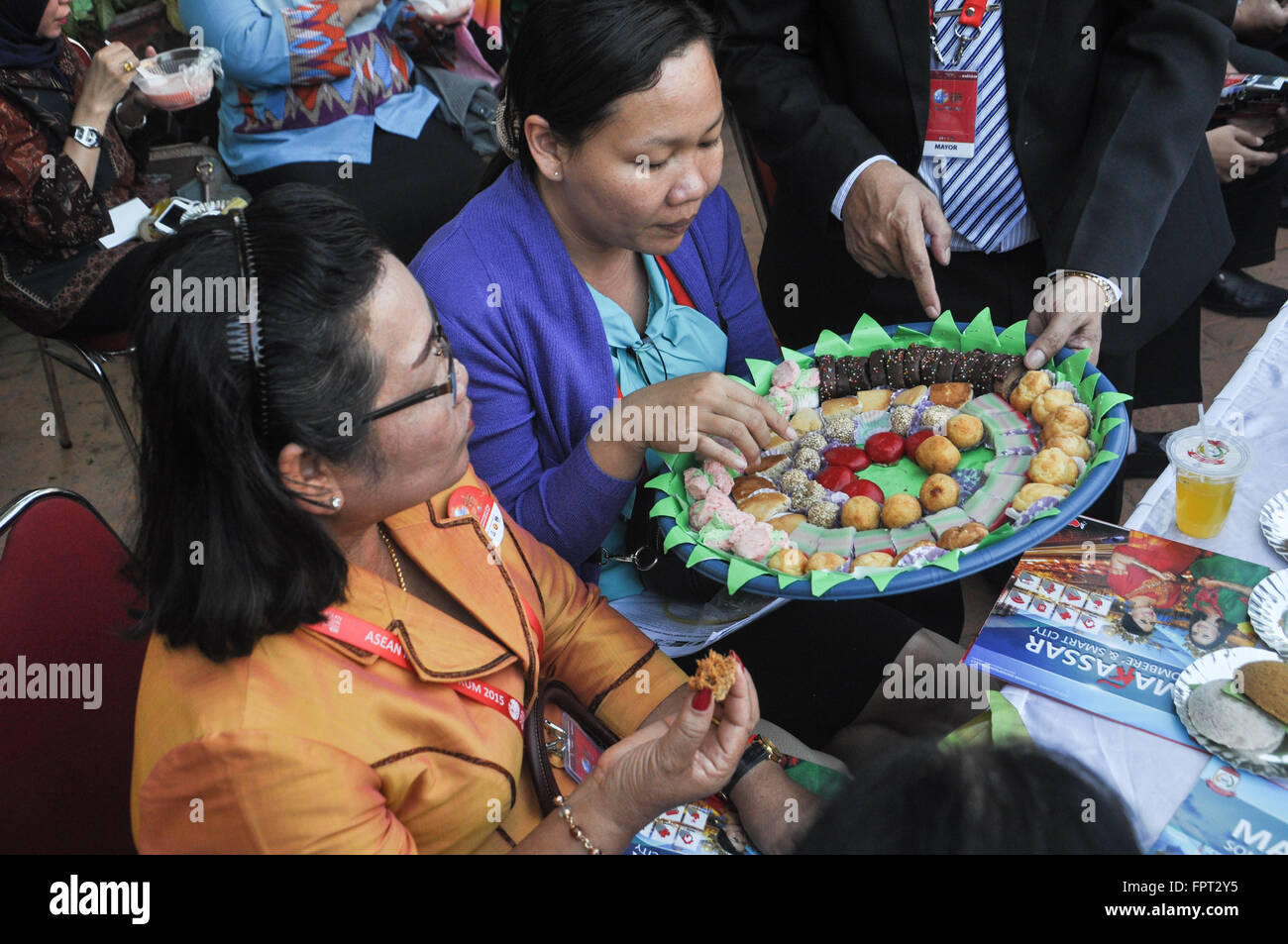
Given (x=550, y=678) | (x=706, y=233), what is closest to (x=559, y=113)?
(x=706, y=233)

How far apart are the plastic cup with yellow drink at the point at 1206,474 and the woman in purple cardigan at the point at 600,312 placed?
20.3 inches

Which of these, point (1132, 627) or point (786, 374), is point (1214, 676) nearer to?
point (1132, 627)

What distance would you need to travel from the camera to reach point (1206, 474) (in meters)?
1.56

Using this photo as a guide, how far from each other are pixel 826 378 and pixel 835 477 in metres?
0.29

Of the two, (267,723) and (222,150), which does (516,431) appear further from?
(222,150)

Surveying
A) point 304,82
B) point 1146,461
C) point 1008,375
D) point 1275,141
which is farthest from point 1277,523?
point 304,82

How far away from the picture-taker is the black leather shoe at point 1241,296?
3.80 m

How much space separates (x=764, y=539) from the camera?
164 centimetres

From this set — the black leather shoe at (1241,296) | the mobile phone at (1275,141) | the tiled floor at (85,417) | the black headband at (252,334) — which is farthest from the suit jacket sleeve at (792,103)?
the black leather shoe at (1241,296)

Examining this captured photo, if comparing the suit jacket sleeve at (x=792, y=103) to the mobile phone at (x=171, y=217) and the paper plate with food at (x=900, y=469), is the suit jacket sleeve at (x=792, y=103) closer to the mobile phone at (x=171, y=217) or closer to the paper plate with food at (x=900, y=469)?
the paper plate with food at (x=900, y=469)

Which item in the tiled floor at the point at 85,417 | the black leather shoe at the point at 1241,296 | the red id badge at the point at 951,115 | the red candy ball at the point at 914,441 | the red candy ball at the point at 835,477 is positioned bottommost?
the tiled floor at the point at 85,417
